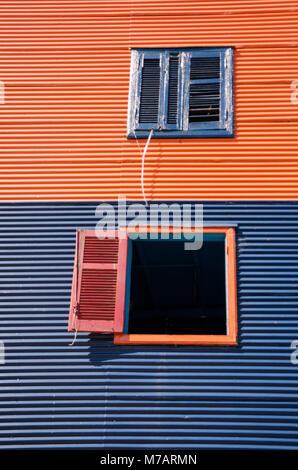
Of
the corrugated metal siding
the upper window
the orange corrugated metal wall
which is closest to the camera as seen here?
the corrugated metal siding

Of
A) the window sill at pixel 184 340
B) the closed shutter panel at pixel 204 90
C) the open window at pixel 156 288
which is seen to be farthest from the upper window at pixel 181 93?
the window sill at pixel 184 340

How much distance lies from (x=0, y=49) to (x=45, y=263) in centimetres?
377

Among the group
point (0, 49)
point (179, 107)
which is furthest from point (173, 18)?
point (0, 49)

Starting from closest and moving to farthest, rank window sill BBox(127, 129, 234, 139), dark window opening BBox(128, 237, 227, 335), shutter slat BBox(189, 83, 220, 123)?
window sill BBox(127, 129, 234, 139), shutter slat BBox(189, 83, 220, 123), dark window opening BBox(128, 237, 227, 335)

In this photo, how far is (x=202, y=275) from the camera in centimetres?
980

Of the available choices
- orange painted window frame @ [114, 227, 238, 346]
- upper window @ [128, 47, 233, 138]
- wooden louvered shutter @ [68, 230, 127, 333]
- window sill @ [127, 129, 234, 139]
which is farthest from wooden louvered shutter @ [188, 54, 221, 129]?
orange painted window frame @ [114, 227, 238, 346]

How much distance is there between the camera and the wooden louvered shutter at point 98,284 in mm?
6160

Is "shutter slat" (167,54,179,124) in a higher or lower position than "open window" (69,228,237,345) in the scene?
Result: higher

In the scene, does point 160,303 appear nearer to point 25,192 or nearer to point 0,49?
point 25,192

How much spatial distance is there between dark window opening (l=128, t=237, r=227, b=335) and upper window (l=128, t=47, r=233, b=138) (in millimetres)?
1741

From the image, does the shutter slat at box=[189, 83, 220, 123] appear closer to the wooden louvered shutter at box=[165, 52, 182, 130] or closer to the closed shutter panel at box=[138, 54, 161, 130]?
the wooden louvered shutter at box=[165, 52, 182, 130]

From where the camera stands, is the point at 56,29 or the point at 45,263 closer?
the point at 45,263

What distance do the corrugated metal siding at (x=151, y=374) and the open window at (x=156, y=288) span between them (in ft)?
0.51

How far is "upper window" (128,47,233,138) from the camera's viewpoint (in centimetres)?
748
